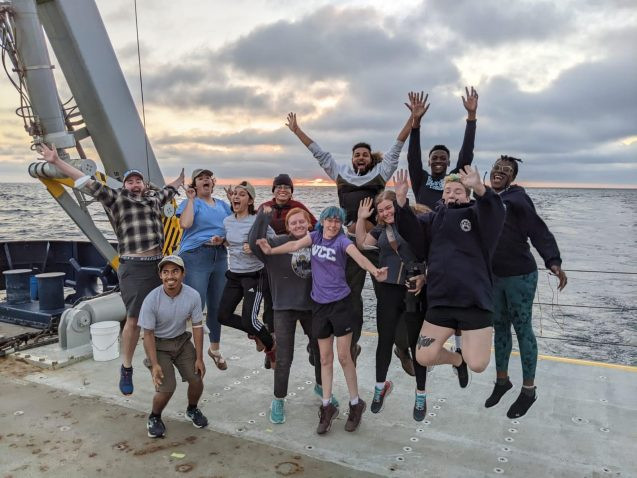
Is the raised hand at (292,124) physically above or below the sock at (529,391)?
above

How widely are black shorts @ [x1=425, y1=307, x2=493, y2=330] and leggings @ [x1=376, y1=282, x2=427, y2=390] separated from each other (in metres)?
0.54

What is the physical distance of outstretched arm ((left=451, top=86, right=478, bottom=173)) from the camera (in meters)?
4.60

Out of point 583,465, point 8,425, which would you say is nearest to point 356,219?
point 583,465

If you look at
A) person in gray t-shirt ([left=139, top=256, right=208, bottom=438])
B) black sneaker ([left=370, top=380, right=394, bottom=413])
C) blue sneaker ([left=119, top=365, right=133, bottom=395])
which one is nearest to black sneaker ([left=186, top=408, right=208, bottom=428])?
person in gray t-shirt ([left=139, top=256, right=208, bottom=438])

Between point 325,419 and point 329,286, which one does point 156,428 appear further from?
point 329,286

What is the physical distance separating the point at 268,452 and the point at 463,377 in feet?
6.88

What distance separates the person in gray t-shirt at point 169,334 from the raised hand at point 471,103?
310 cm

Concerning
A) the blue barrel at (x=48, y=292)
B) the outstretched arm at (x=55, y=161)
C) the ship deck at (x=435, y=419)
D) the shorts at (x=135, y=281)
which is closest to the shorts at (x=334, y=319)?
the ship deck at (x=435, y=419)

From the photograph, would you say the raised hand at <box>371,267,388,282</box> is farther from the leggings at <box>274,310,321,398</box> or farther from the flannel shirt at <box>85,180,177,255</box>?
the flannel shirt at <box>85,180,177,255</box>

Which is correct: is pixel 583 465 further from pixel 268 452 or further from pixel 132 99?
pixel 132 99

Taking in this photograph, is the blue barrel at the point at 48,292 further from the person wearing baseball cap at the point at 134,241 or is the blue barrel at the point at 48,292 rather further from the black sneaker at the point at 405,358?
the black sneaker at the point at 405,358

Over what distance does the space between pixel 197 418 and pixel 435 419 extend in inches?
106

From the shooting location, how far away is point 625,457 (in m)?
4.87

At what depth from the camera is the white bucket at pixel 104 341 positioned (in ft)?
24.9
